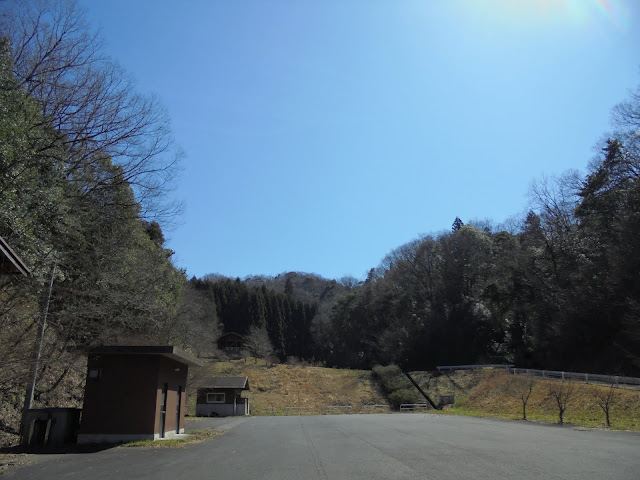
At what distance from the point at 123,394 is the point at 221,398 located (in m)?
26.0

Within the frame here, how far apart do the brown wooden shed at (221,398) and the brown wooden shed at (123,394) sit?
2432 cm

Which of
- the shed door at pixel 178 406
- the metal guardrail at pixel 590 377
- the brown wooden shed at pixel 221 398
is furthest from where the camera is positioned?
the brown wooden shed at pixel 221 398

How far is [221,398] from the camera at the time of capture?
3791 cm

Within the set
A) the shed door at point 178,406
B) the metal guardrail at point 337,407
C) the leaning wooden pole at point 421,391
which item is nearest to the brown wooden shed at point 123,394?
the shed door at point 178,406

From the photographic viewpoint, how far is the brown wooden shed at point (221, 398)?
122 feet

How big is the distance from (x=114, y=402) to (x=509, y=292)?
4401cm

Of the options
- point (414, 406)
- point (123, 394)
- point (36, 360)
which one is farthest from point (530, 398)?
point (36, 360)

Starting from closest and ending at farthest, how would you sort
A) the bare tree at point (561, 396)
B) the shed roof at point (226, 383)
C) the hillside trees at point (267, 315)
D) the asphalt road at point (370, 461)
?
the asphalt road at point (370, 461), the bare tree at point (561, 396), the shed roof at point (226, 383), the hillside trees at point (267, 315)

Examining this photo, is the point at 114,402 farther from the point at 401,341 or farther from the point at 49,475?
the point at 401,341

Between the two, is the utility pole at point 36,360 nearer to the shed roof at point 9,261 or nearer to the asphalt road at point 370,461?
the asphalt road at point 370,461

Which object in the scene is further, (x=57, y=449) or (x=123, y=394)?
(x=123, y=394)

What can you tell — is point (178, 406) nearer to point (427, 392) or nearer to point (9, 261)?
point (9, 261)

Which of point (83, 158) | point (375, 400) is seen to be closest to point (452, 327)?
point (375, 400)

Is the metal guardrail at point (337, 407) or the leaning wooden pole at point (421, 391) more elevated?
the leaning wooden pole at point (421, 391)
